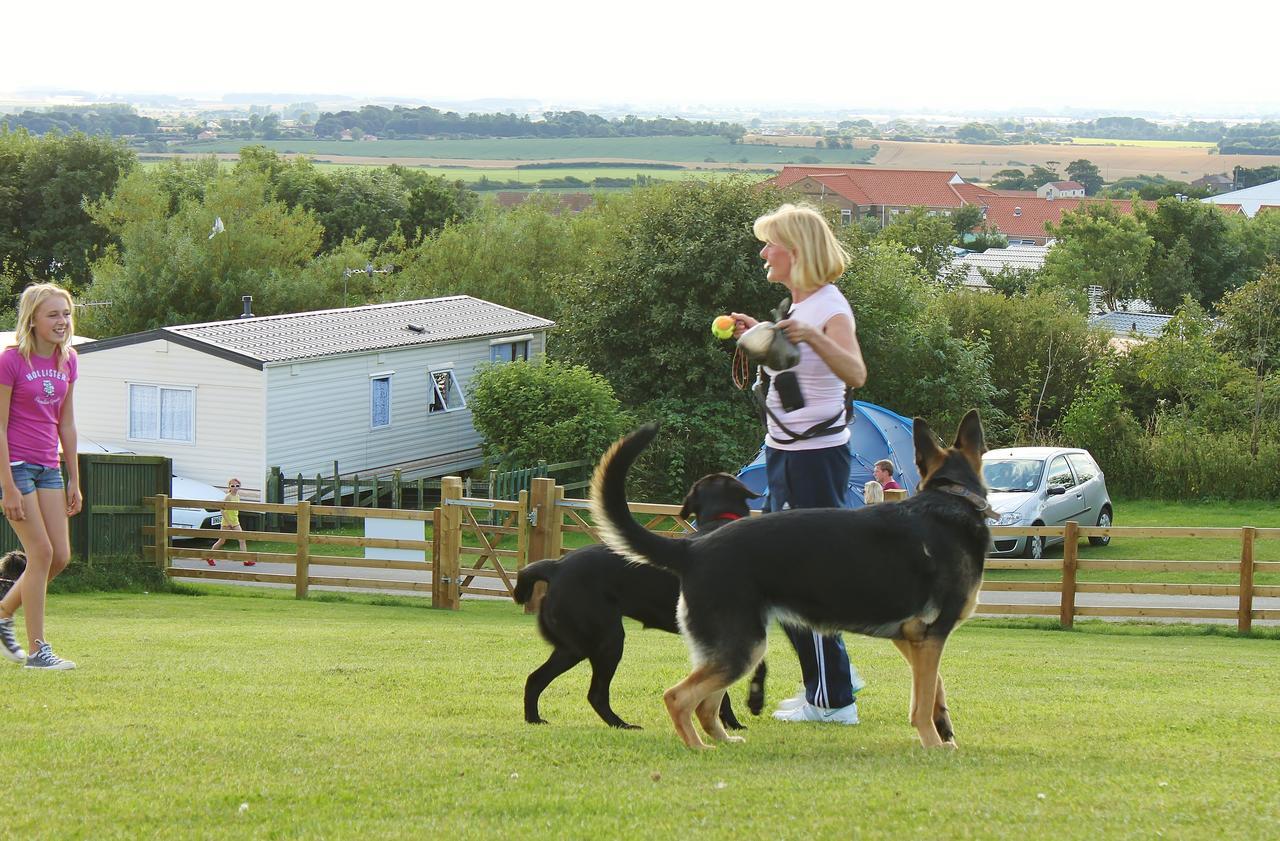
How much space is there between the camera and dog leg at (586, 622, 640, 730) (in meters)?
6.13

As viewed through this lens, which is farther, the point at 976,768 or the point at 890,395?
the point at 890,395

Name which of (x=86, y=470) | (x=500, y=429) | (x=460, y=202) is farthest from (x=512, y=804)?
(x=460, y=202)

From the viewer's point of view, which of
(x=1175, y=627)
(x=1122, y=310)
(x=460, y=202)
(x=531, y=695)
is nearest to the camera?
(x=531, y=695)

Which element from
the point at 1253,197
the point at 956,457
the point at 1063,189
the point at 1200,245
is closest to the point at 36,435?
the point at 956,457

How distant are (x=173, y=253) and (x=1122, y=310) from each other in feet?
129

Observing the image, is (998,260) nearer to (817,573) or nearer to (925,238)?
(925,238)

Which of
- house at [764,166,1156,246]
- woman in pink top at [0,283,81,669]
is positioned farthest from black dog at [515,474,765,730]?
house at [764,166,1156,246]

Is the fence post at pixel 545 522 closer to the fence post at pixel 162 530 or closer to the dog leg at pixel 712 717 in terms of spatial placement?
the fence post at pixel 162 530

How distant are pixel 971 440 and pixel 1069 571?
950 centimetres

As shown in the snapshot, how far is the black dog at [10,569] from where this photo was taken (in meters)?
7.46

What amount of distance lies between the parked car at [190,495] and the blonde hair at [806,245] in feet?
56.4

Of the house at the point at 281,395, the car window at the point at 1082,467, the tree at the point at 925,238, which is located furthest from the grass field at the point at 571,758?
the tree at the point at 925,238

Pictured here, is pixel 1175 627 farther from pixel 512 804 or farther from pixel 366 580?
pixel 512 804

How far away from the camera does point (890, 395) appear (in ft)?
107
